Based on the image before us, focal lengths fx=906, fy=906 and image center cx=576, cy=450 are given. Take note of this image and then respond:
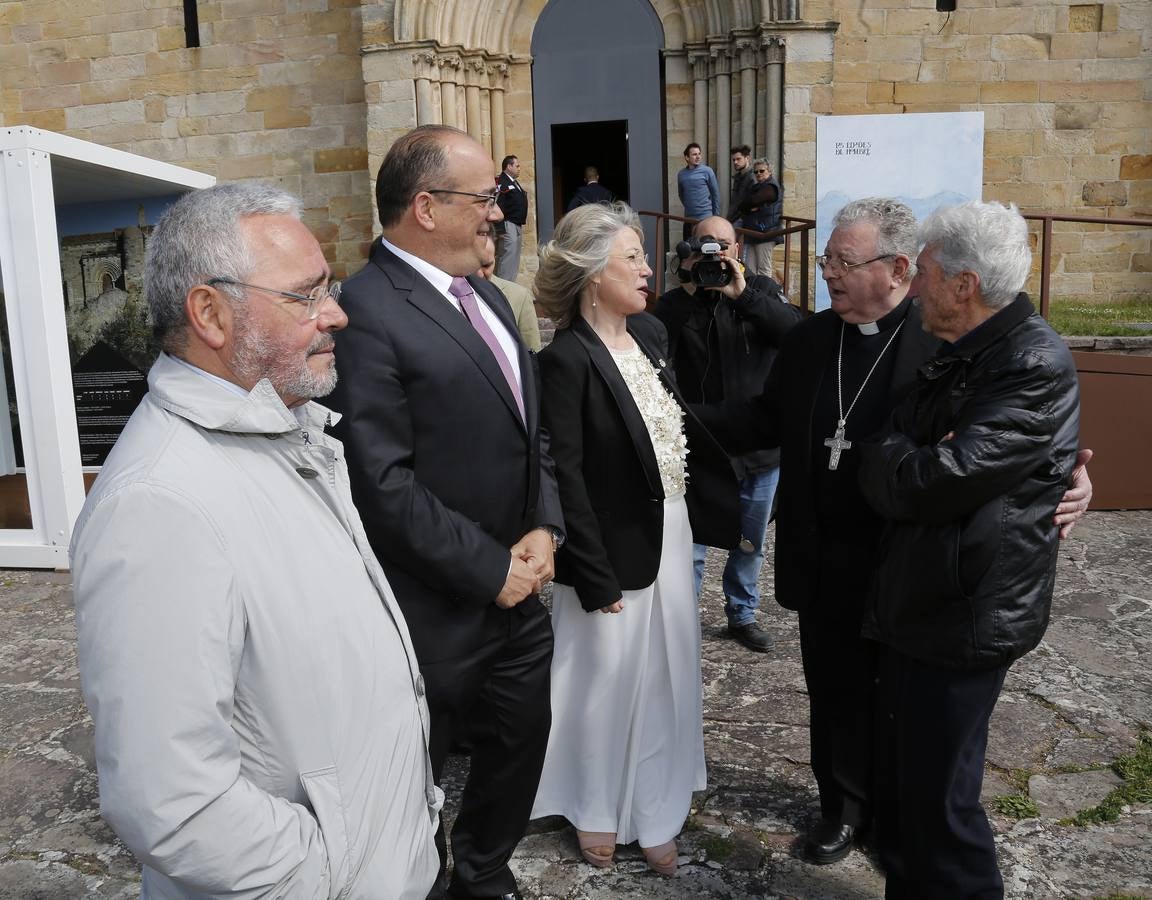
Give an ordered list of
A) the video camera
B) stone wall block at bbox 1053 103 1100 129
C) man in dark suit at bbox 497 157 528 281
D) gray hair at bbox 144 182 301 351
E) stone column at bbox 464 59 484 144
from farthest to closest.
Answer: stone column at bbox 464 59 484 144
stone wall block at bbox 1053 103 1100 129
man in dark suit at bbox 497 157 528 281
the video camera
gray hair at bbox 144 182 301 351

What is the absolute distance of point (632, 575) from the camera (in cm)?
255

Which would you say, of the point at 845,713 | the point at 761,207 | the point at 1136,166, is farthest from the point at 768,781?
the point at 1136,166

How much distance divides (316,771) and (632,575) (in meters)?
1.39

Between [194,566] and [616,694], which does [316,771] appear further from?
[616,694]

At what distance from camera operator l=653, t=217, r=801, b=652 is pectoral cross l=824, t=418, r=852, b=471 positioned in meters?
1.13

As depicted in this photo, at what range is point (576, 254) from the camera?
2.59 metres

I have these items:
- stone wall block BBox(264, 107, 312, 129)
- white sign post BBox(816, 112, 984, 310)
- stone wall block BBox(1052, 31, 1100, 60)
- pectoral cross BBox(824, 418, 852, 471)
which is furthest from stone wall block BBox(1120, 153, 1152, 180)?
pectoral cross BBox(824, 418, 852, 471)

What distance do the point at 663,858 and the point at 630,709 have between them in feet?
1.35

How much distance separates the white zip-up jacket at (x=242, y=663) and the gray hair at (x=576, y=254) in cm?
128

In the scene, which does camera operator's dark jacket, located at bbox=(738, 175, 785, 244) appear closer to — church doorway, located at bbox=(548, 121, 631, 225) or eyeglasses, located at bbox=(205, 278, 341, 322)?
church doorway, located at bbox=(548, 121, 631, 225)

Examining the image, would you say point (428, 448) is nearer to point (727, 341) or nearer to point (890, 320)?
point (890, 320)

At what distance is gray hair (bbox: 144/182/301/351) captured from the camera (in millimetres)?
1304

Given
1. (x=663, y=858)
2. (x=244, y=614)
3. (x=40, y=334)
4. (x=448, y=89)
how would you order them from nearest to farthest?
1. (x=244, y=614)
2. (x=663, y=858)
3. (x=40, y=334)
4. (x=448, y=89)

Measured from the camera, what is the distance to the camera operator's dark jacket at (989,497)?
72.9 inches
